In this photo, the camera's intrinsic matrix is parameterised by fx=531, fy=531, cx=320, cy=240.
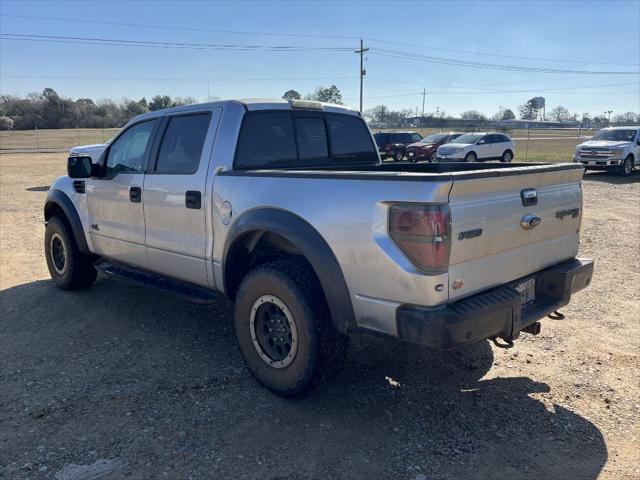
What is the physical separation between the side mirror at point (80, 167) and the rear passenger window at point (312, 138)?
210 centimetres

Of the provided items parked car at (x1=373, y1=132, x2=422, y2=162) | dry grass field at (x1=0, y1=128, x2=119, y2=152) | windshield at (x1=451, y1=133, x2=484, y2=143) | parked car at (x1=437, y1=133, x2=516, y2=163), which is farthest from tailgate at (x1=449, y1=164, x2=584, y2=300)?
dry grass field at (x1=0, y1=128, x2=119, y2=152)

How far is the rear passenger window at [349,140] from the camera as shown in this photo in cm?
478

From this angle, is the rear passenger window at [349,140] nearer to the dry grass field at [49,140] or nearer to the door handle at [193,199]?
the door handle at [193,199]

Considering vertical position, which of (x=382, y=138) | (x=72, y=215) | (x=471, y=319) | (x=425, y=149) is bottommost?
(x=471, y=319)

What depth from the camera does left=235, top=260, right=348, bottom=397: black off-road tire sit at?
3.22 meters

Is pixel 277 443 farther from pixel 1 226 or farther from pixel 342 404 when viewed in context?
pixel 1 226

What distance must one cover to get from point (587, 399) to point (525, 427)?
63 centimetres

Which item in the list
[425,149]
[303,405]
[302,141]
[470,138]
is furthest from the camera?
[425,149]

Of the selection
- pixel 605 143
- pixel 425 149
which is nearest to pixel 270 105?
pixel 605 143

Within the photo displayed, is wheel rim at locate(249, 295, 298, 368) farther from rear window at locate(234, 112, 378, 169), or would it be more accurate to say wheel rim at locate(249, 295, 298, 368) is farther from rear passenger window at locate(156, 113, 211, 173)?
rear passenger window at locate(156, 113, 211, 173)

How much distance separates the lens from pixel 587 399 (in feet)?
11.6

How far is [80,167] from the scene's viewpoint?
4996 millimetres

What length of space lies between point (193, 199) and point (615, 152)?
1972cm

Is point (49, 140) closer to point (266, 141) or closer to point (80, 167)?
point (80, 167)
